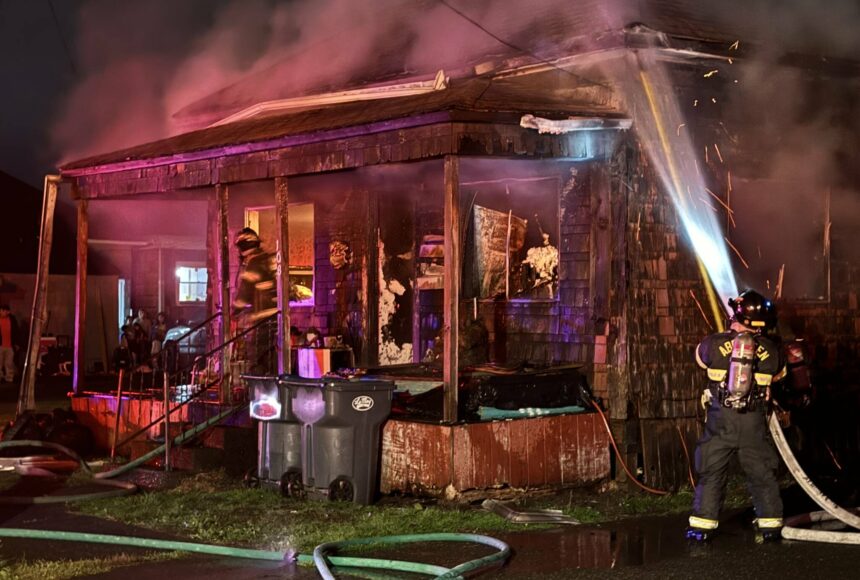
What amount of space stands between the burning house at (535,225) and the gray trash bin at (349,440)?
20.3 inches

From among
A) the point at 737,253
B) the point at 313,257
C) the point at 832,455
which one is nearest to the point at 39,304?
the point at 313,257

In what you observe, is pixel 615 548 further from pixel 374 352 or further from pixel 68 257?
pixel 68 257

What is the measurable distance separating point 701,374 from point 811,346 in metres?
1.98

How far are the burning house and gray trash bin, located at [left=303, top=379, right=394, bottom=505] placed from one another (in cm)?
51

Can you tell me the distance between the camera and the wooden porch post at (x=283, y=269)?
1116 cm

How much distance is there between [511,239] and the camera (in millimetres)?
12133

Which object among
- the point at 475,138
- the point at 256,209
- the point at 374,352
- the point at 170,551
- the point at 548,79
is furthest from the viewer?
the point at 256,209

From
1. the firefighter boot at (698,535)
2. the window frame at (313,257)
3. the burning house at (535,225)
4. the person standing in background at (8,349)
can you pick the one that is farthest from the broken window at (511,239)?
the person standing in background at (8,349)

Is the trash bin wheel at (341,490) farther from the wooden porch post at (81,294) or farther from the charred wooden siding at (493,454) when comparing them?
the wooden porch post at (81,294)

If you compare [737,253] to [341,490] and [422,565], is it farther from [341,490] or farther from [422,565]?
[422,565]

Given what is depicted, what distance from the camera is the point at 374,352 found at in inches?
544

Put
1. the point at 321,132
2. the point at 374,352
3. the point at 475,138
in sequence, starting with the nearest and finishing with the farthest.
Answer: the point at 475,138 < the point at 321,132 < the point at 374,352

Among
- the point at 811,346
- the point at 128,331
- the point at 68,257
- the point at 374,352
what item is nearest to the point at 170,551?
the point at 374,352

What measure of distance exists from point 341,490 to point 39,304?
18.8 feet
